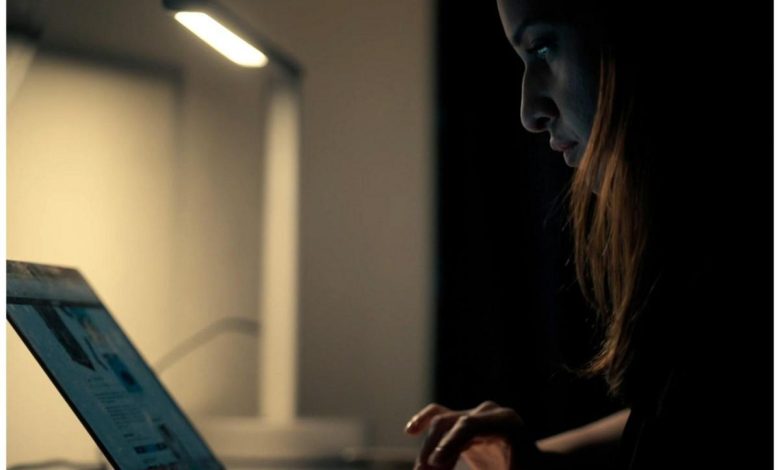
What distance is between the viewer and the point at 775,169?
3.47 ft

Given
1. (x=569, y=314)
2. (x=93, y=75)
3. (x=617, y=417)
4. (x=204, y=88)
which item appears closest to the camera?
(x=617, y=417)

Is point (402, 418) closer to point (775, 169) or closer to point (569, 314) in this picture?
point (569, 314)

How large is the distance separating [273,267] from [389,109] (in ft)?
1.48

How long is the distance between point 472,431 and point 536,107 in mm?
396

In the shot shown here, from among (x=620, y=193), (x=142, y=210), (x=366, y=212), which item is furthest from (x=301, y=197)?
(x=620, y=193)

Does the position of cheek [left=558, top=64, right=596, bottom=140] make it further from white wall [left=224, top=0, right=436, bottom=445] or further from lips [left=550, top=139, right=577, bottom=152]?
white wall [left=224, top=0, right=436, bottom=445]

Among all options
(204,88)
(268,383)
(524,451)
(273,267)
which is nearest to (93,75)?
(204,88)

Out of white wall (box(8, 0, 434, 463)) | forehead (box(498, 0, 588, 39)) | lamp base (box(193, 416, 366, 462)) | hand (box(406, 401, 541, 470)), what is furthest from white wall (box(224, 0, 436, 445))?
hand (box(406, 401, 541, 470))

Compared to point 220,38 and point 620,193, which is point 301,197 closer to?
point 220,38

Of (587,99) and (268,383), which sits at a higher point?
(587,99)

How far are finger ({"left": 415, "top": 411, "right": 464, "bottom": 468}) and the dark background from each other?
12.8 inches

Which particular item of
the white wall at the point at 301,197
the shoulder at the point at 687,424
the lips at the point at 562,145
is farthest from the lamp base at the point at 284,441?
the shoulder at the point at 687,424

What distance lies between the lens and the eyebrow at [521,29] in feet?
3.71

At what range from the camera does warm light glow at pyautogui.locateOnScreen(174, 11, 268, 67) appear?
50.8 inches
